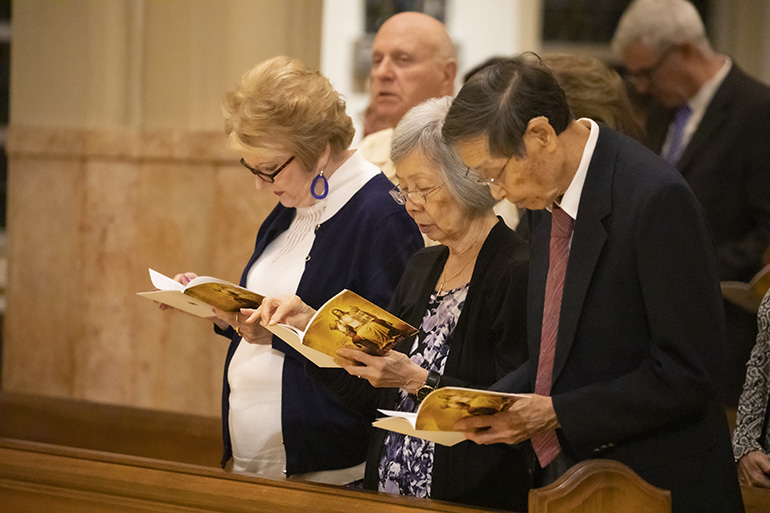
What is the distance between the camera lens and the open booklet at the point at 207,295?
274 cm

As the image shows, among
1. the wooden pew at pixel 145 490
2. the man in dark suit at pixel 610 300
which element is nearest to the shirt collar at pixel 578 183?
the man in dark suit at pixel 610 300

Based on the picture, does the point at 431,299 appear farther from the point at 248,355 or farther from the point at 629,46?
the point at 629,46

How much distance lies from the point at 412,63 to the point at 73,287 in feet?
8.17

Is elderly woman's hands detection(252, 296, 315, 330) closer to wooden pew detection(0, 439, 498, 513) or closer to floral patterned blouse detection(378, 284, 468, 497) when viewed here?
floral patterned blouse detection(378, 284, 468, 497)

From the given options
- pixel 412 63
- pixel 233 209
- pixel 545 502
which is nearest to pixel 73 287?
pixel 233 209

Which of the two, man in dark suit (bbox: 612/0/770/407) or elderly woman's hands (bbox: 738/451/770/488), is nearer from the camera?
elderly woman's hands (bbox: 738/451/770/488)

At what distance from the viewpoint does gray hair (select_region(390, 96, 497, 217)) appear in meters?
2.59

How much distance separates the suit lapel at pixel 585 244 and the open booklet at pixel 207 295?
1.03m

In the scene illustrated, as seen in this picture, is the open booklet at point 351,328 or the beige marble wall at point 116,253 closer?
the open booklet at point 351,328

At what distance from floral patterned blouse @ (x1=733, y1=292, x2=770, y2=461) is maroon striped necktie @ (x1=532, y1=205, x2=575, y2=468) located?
66 cm

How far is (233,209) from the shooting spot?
4.97 m

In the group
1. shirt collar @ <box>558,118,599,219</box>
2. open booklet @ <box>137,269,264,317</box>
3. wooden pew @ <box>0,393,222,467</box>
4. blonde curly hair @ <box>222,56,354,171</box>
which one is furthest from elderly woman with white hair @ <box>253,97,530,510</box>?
wooden pew @ <box>0,393,222,467</box>

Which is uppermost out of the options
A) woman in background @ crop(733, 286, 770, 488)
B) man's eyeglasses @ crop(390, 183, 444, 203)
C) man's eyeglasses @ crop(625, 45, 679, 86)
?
man's eyeglasses @ crop(625, 45, 679, 86)

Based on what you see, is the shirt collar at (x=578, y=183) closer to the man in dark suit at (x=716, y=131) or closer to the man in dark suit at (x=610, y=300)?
the man in dark suit at (x=610, y=300)
